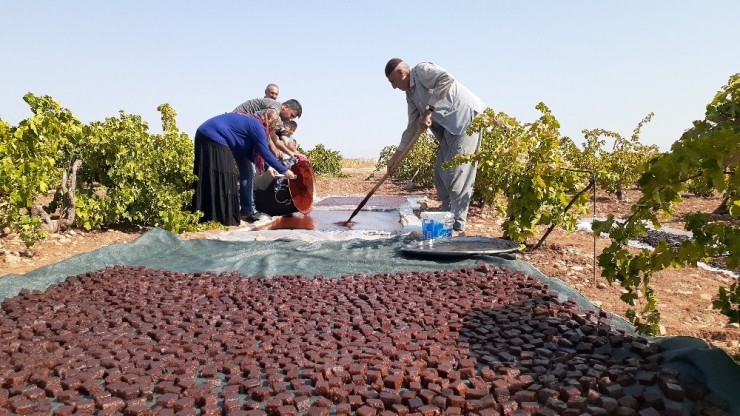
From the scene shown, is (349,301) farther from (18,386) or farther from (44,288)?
(44,288)

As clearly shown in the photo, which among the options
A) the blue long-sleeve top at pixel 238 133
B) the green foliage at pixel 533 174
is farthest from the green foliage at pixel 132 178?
the green foliage at pixel 533 174

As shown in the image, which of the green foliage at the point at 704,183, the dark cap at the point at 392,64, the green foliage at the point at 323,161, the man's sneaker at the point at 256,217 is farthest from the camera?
the green foliage at the point at 323,161

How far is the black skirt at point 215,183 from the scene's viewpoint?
7.79 meters

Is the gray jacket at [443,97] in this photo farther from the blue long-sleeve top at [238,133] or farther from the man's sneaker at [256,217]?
the man's sneaker at [256,217]

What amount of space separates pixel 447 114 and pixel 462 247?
220 cm

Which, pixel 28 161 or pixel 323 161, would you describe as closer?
pixel 28 161

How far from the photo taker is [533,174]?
5535 mm

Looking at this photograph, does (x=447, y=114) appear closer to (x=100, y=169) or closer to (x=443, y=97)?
(x=443, y=97)

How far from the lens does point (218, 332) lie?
351 centimetres

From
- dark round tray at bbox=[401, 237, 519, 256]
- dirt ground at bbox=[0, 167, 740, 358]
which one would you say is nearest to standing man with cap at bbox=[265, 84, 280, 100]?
dirt ground at bbox=[0, 167, 740, 358]

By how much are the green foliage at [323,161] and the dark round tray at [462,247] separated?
15.8 m

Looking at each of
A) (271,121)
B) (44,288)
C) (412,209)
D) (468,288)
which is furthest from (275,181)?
(468,288)

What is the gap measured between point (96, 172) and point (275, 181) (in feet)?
8.91

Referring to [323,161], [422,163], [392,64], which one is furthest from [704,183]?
[323,161]
